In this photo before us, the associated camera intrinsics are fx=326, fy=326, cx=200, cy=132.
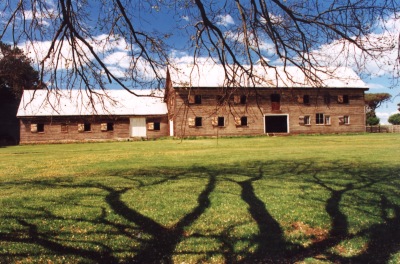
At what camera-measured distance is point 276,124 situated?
46.2 metres

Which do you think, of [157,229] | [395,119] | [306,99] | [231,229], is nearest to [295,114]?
[306,99]

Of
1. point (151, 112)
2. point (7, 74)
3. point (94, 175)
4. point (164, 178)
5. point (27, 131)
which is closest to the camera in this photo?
point (7, 74)

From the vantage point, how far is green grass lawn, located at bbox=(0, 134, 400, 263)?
5.45 metres

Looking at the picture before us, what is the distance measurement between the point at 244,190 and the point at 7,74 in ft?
21.8

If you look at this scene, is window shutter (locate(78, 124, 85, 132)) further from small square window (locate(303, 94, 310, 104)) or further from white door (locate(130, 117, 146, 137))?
small square window (locate(303, 94, 310, 104))

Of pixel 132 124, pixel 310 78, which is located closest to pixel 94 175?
pixel 310 78

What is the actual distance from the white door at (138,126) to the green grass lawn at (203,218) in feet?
97.6

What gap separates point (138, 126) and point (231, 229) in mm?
36717

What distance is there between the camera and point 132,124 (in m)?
41.9

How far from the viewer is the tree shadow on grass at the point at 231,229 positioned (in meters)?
5.36

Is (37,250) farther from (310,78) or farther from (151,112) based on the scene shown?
(151,112)

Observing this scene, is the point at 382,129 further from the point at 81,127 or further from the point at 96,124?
the point at 81,127

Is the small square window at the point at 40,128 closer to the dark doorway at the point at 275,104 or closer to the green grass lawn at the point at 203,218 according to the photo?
the dark doorway at the point at 275,104

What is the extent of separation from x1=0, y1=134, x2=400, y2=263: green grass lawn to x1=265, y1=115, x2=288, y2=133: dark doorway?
109ft
